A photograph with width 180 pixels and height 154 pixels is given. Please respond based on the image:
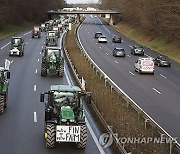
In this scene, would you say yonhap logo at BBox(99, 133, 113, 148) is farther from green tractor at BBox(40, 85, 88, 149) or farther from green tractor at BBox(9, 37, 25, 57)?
green tractor at BBox(9, 37, 25, 57)

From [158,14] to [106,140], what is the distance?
6157 cm

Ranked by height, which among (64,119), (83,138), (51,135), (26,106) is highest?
(64,119)

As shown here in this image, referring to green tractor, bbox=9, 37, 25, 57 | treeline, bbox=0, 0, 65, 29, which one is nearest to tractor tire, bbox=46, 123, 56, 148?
green tractor, bbox=9, 37, 25, 57

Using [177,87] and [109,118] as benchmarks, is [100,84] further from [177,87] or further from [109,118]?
[109,118]

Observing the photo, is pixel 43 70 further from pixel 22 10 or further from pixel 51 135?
pixel 22 10

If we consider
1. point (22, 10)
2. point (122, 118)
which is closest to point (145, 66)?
point (122, 118)

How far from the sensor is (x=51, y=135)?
49.9ft

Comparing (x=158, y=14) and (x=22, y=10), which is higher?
(x=158, y=14)

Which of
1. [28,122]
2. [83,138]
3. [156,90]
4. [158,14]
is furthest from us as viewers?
[158,14]

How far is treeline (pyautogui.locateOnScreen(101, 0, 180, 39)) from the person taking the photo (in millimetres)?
64062

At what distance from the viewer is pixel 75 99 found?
16.2 m

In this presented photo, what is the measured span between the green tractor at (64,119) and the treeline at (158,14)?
1894 inches

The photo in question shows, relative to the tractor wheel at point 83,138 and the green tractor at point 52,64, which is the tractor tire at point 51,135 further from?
the green tractor at point 52,64

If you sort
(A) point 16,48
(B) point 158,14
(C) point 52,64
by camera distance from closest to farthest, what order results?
(C) point 52,64 → (A) point 16,48 → (B) point 158,14
